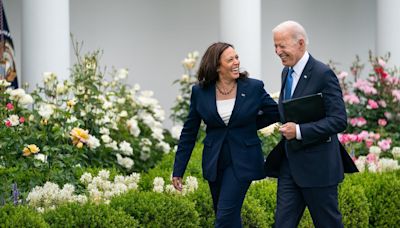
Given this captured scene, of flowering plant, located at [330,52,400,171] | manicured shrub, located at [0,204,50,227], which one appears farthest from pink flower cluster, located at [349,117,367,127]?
manicured shrub, located at [0,204,50,227]

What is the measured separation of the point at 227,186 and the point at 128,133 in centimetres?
343

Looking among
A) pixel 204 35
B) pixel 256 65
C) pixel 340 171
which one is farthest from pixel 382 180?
pixel 204 35

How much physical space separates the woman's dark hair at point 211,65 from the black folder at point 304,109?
0.67 meters

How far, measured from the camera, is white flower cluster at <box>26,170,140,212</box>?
21.0 ft

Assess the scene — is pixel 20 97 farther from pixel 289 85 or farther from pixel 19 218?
pixel 289 85

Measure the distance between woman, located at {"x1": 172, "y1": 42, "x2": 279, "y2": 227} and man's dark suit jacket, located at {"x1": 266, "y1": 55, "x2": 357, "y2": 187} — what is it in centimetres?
39

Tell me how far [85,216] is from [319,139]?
5.21 feet

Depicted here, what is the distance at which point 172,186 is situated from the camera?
6.89 meters

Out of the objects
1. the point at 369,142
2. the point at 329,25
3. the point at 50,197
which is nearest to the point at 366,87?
the point at 369,142

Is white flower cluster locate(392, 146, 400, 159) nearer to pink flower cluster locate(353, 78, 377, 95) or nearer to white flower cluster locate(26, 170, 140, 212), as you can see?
pink flower cluster locate(353, 78, 377, 95)

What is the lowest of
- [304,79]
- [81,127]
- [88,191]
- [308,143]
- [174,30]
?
[88,191]

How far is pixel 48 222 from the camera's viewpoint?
5.89m

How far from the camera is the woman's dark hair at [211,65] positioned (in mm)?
5992

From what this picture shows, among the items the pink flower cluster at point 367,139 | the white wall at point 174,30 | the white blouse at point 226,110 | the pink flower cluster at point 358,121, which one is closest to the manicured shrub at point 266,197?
the white blouse at point 226,110
